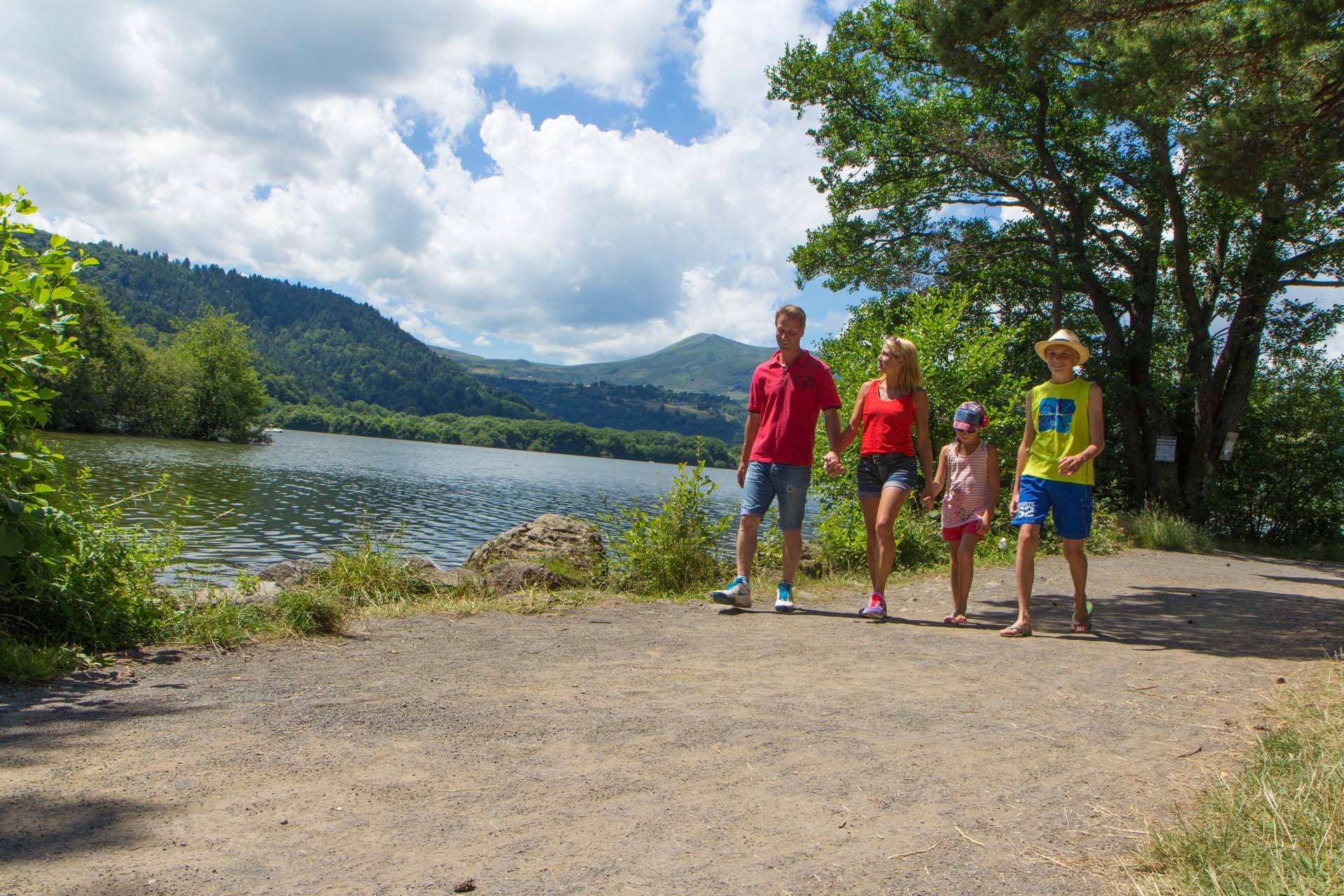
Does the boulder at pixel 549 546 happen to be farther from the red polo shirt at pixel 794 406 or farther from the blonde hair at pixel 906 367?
the blonde hair at pixel 906 367

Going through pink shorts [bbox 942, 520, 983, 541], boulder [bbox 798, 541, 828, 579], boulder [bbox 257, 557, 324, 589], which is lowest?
boulder [bbox 257, 557, 324, 589]

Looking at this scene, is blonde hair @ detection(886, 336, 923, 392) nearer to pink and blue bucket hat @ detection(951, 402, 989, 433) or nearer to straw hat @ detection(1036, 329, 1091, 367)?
pink and blue bucket hat @ detection(951, 402, 989, 433)

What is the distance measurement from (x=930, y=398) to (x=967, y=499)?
5820mm

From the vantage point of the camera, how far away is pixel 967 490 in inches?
246

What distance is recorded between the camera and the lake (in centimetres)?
1686

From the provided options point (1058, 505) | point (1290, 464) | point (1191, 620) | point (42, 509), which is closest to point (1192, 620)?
point (1191, 620)

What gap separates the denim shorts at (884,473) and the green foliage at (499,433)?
432 ft

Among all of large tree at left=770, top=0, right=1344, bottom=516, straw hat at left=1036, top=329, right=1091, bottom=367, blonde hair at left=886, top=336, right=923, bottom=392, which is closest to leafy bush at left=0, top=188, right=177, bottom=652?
blonde hair at left=886, top=336, right=923, bottom=392

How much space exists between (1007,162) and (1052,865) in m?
16.8

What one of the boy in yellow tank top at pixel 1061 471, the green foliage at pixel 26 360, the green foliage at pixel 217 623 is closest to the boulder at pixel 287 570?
the green foliage at pixel 217 623

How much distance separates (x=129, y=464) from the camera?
35125 mm

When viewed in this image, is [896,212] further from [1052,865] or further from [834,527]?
[1052,865]

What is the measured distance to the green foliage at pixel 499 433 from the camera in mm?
142875

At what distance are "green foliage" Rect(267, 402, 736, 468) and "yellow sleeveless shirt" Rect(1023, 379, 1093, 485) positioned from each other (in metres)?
132
